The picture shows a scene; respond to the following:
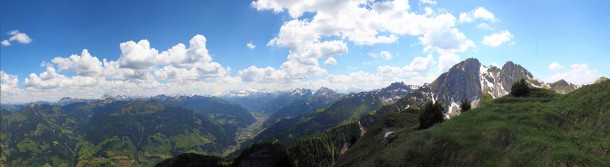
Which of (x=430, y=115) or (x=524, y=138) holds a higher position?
(x=524, y=138)

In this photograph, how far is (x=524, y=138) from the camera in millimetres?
34625

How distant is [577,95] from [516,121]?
16.9 meters

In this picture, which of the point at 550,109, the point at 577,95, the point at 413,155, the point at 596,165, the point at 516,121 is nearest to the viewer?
the point at 596,165

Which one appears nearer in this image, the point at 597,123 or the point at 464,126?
the point at 597,123

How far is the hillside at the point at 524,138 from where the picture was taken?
29345 millimetres

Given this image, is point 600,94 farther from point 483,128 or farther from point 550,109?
point 483,128

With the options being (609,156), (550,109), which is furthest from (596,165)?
(550,109)

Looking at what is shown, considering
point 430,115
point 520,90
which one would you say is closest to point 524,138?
point 430,115

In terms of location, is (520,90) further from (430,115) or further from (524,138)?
(524,138)

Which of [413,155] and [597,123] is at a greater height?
[597,123]

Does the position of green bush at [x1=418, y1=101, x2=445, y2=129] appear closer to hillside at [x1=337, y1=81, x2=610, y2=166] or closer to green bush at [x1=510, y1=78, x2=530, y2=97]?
green bush at [x1=510, y1=78, x2=530, y2=97]

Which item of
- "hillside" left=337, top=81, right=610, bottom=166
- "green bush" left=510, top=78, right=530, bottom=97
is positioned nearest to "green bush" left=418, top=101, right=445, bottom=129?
"green bush" left=510, top=78, right=530, bottom=97

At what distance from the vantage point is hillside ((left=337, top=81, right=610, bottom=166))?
1155 inches

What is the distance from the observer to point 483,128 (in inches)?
1613
